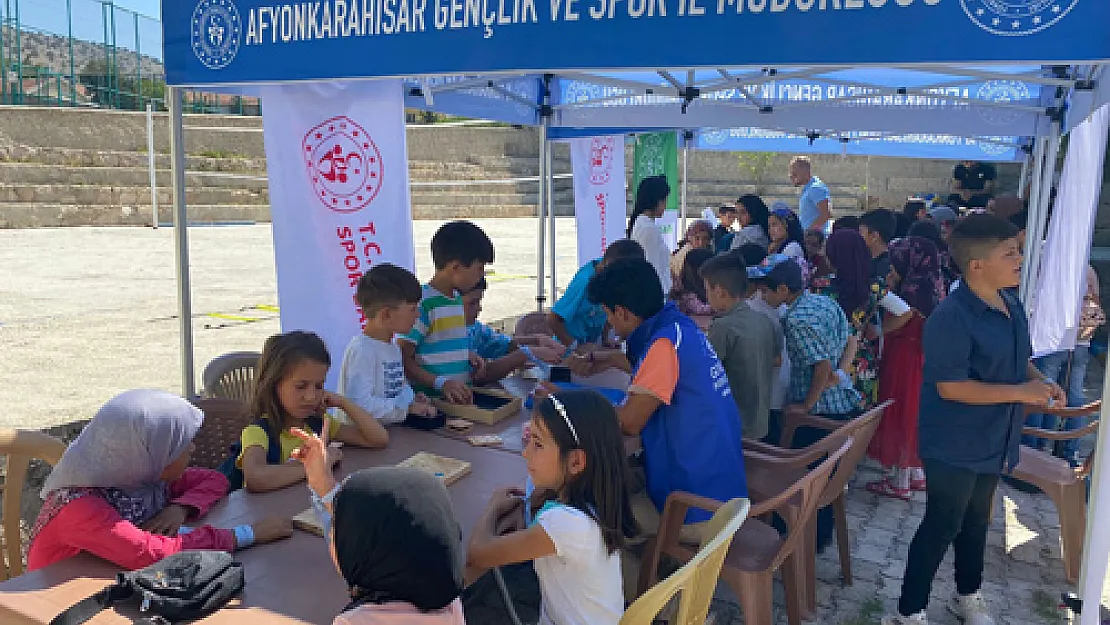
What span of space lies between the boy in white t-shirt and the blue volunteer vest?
2.90 ft

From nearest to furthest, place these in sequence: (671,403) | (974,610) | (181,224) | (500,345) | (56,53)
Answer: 1. (671,403)
2. (974,610)
3. (181,224)
4. (500,345)
5. (56,53)

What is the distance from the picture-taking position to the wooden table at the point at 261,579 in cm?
163

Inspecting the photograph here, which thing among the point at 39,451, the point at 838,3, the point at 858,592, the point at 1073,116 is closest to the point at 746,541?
the point at 858,592

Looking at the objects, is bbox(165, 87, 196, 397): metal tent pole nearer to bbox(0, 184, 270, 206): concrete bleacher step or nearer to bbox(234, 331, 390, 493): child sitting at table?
bbox(234, 331, 390, 493): child sitting at table

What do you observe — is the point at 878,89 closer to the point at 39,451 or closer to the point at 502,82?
the point at 502,82

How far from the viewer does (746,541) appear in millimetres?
2684

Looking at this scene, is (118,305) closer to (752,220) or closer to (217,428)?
(217,428)

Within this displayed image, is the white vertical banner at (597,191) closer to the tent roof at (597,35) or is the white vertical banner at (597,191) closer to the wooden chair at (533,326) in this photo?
the wooden chair at (533,326)

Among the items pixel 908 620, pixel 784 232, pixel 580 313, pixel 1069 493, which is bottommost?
pixel 908 620

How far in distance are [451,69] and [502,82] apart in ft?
8.55

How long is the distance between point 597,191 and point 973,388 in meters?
4.79

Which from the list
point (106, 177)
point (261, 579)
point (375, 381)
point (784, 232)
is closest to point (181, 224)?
point (375, 381)

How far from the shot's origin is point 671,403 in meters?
2.44

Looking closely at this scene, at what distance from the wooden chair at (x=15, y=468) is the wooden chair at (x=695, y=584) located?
5.91 ft
